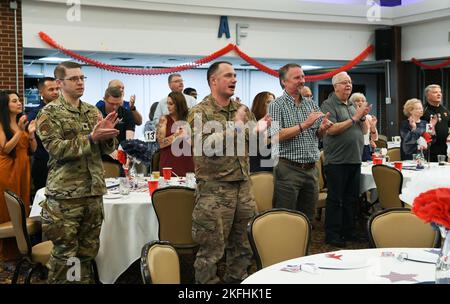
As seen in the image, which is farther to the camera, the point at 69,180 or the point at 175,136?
the point at 175,136

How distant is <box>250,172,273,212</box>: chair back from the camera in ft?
18.2

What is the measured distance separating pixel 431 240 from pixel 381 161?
3381 millimetres

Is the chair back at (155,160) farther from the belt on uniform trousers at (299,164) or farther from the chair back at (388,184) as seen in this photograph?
the chair back at (388,184)

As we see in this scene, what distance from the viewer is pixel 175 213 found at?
15.4 ft

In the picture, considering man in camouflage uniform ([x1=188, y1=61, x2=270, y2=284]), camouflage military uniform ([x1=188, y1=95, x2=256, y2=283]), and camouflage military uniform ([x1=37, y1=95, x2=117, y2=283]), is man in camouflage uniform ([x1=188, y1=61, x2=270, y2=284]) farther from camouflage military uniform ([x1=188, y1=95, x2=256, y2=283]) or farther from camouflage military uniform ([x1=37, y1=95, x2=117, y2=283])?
camouflage military uniform ([x1=37, y1=95, x2=117, y2=283])

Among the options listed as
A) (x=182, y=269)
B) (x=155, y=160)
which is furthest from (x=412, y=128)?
(x=182, y=269)

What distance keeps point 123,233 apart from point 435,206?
3088 mm

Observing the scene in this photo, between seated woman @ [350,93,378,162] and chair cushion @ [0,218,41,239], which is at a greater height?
seated woman @ [350,93,378,162]

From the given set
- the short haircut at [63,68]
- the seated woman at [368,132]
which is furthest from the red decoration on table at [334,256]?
the seated woman at [368,132]

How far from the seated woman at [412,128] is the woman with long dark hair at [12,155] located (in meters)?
4.52

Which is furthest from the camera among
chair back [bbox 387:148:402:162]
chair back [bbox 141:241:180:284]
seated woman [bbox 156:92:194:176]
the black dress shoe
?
chair back [bbox 387:148:402:162]

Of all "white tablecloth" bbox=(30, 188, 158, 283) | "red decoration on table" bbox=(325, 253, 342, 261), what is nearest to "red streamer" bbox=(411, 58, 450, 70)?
"white tablecloth" bbox=(30, 188, 158, 283)

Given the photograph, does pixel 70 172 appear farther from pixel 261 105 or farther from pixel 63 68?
pixel 261 105

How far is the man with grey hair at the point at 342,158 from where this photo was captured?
6.10 meters
